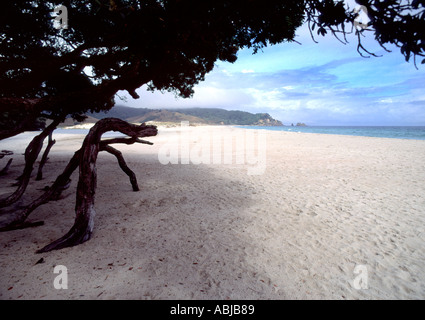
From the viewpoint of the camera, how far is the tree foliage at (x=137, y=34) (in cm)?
291

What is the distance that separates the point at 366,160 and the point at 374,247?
33.7 ft

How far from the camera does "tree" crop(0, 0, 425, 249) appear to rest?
9.63ft

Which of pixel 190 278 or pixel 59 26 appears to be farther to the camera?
pixel 59 26

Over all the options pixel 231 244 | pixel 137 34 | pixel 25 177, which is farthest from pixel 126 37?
pixel 231 244

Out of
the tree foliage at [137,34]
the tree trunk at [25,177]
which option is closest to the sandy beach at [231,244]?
the tree trunk at [25,177]

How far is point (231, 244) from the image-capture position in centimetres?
379

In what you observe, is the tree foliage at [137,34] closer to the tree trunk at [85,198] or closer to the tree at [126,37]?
the tree at [126,37]

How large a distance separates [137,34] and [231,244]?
4.68 m

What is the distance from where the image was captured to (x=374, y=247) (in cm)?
371

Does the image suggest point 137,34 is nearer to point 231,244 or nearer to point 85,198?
point 85,198
